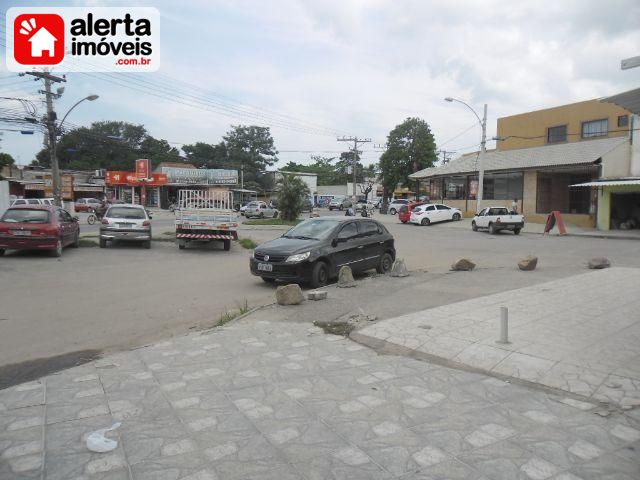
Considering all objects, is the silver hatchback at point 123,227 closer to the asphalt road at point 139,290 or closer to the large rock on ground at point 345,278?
the asphalt road at point 139,290

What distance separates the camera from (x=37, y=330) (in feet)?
21.9

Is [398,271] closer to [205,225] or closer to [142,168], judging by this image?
[205,225]

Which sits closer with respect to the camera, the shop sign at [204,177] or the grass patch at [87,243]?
the grass patch at [87,243]

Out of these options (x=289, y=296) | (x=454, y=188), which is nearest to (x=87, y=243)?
(x=289, y=296)

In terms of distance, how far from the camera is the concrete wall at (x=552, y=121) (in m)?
34.0

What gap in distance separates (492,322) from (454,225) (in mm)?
29048

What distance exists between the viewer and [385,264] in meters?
12.2

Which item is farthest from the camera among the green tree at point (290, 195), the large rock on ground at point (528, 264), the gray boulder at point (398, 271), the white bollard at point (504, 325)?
the green tree at point (290, 195)

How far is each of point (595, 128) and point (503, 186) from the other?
23.9ft

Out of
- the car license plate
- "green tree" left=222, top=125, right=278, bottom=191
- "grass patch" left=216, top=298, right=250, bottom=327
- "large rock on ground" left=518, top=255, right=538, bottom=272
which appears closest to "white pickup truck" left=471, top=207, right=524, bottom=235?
"large rock on ground" left=518, top=255, right=538, bottom=272

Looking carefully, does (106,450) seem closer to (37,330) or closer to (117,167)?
(37,330)

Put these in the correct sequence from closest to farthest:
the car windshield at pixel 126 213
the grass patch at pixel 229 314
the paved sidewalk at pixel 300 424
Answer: the paved sidewalk at pixel 300 424 → the grass patch at pixel 229 314 → the car windshield at pixel 126 213

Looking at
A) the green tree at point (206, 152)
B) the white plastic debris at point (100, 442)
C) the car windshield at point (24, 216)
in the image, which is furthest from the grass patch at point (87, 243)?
the green tree at point (206, 152)

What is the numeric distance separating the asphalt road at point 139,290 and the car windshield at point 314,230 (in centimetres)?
135
